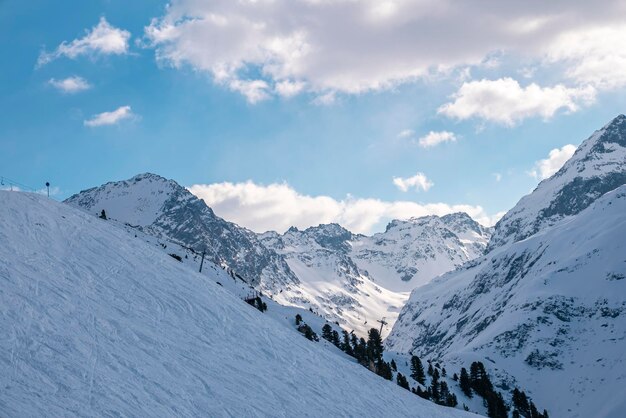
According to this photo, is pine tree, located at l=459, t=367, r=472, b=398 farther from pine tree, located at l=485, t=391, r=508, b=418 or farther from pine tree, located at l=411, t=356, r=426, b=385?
pine tree, located at l=411, t=356, r=426, b=385

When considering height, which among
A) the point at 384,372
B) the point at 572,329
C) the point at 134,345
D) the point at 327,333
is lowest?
the point at 134,345

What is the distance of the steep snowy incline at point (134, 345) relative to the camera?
16781mm

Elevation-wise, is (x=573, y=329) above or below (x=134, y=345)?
above

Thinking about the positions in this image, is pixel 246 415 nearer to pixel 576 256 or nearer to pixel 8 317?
pixel 8 317

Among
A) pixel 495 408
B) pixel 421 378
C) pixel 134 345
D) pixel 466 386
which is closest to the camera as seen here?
pixel 134 345

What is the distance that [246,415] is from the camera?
1916 centimetres

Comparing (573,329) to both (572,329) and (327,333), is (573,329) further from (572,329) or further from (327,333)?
(327,333)

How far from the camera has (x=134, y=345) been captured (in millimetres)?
21094

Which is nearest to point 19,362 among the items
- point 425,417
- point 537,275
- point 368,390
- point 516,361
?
point 368,390

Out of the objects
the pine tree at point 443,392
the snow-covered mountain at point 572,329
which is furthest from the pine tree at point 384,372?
the snow-covered mountain at point 572,329

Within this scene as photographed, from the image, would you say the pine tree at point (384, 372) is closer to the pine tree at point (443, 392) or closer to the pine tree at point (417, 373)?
the pine tree at point (443, 392)

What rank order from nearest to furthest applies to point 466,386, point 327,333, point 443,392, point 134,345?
point 134,345, point 327,333, point 443,392, point 466,386

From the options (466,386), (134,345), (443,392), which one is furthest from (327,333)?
(134,345)

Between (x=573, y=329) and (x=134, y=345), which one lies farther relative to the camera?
(x=573, y=329)
